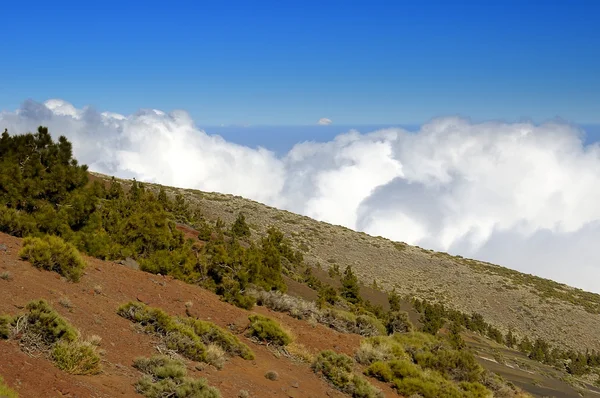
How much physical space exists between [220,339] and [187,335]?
1294mm

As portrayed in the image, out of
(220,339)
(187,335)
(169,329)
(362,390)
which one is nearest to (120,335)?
(169,329)

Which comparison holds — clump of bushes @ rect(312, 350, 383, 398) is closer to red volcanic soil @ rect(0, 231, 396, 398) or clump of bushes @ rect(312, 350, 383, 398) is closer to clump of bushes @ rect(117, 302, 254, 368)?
red volcanic soil @ rect(0, 231, 396, 398)

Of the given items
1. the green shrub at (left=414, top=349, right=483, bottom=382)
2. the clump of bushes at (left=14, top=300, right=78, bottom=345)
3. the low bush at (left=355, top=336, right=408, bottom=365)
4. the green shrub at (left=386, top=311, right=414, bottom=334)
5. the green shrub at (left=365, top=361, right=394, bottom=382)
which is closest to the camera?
the clump of bushes at (left=14, top=300, right=78, bottom=345)

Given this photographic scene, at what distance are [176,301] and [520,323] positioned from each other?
41668 millimetres

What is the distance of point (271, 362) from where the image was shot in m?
13.5

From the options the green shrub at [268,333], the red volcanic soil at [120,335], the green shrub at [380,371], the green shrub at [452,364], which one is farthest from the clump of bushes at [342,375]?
the green shrub at [452,364]

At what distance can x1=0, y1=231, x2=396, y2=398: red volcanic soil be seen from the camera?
A: 25.8ft

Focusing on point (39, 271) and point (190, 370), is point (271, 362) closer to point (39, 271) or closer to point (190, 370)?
point (190, 370)

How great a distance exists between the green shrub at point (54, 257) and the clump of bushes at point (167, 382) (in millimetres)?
5171

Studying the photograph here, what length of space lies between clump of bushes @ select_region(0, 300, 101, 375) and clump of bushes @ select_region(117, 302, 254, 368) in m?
2.44

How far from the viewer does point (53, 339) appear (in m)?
8.95

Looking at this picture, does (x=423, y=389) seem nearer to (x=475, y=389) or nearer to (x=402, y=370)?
(x=402, y=370)

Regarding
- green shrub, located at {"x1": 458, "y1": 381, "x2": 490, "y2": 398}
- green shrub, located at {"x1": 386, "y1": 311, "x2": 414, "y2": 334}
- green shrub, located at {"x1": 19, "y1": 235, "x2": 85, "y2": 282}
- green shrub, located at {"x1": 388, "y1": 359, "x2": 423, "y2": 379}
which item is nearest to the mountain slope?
green shrub, located at {"x1": 386, "y1": 311, "x2": 414, "y2": 334}

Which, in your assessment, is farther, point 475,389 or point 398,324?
point 398,324
